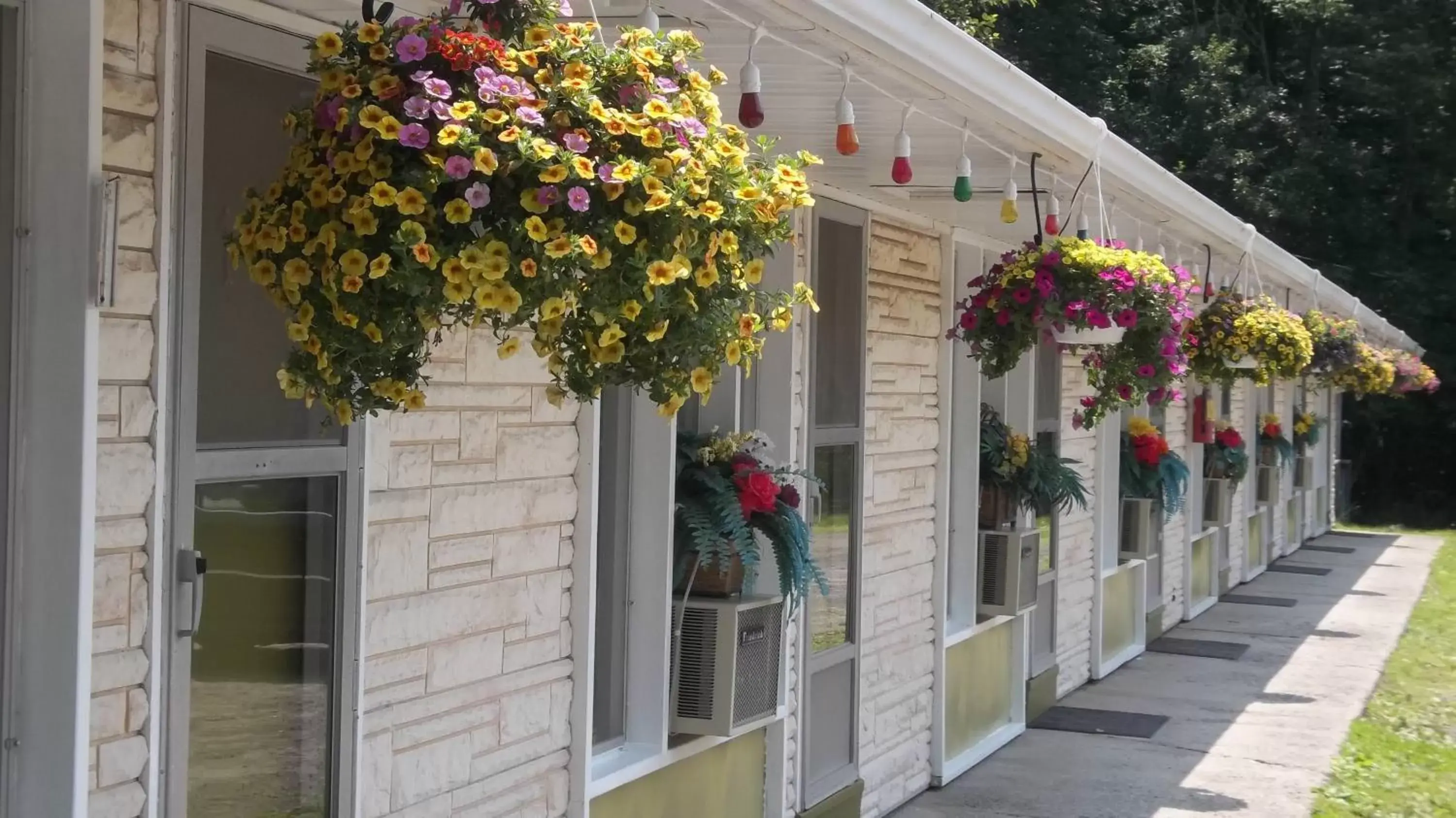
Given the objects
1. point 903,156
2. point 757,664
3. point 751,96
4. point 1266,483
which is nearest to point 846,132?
point 751,96

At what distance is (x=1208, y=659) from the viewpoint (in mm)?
10828

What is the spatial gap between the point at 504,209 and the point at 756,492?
8.11 feet

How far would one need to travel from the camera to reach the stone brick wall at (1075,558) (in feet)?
29.7

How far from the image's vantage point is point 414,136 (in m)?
2.23

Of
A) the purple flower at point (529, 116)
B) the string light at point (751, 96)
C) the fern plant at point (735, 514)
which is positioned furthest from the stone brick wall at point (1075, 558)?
the purple flower at point (529, 116)

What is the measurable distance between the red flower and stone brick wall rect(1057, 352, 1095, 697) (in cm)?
449

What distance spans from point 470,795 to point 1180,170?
22954 millimetres

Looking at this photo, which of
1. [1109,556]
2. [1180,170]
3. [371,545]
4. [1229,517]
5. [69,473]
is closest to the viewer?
[69,473]

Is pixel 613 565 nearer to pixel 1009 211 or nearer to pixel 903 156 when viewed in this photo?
pixel 903 156

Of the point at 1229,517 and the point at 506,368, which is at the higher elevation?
the point at 506,368

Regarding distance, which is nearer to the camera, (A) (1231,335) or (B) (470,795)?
(B) (470,795)

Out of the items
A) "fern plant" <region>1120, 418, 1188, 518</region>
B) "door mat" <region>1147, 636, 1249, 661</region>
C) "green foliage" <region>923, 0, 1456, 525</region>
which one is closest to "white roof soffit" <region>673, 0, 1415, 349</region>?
"fern plant" <region>1120, 418, 1188, 518</region>

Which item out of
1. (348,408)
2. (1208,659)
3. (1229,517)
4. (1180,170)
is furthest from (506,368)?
(1180,170)

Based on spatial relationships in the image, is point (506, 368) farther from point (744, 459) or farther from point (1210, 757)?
point (1210, 757)
